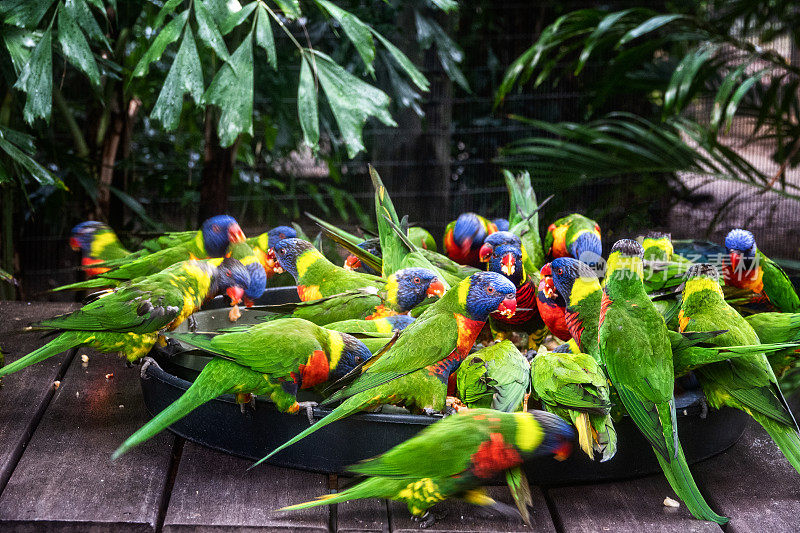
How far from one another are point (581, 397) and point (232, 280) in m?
1.11

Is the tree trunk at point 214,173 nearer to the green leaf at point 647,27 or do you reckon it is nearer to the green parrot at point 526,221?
the green parrot at point 526,221

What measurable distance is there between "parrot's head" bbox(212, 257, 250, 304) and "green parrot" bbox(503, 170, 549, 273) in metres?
0.87

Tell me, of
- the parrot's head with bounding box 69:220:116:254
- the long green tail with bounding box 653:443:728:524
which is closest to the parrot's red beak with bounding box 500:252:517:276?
the long green tail with bounding box 653:443:728:524

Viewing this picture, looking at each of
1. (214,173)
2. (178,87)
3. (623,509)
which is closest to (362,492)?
(623,509)

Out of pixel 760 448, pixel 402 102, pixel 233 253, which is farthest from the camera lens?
pixel 402 102

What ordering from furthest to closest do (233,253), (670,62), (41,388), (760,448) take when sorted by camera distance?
(670,62) → (233,253) → (41,388) → (760,448)

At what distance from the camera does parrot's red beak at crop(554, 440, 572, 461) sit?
48.8 inches

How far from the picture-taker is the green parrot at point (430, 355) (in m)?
1.37

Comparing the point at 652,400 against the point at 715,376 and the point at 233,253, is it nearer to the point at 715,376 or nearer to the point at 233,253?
the point at 715,376

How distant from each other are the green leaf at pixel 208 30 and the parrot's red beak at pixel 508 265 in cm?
92

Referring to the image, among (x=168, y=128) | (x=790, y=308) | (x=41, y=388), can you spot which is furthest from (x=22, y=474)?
(x=790, y=308)

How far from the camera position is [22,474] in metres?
1.36

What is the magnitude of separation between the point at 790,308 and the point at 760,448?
0.60 m

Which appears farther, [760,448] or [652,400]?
[760,448]
